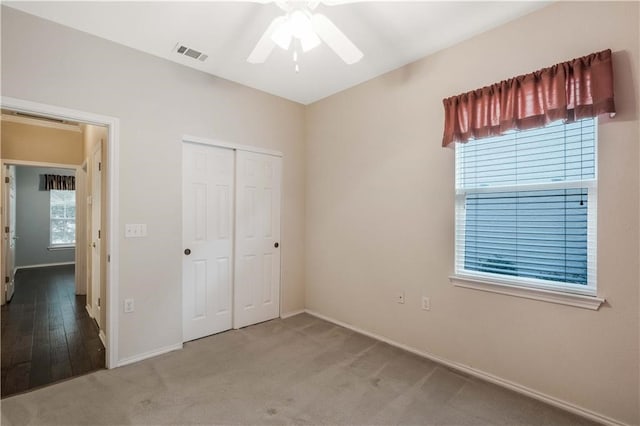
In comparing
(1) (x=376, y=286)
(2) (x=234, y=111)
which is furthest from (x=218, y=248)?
(1) (x=376, y=286)

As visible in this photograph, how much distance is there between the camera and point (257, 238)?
3.48m

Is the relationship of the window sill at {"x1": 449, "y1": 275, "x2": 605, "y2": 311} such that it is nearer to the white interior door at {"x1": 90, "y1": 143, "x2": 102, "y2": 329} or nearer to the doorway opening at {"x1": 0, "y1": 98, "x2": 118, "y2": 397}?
the doorway opening at {"x1": 0, "y1": 98, "x2": 118, "y2": 397}

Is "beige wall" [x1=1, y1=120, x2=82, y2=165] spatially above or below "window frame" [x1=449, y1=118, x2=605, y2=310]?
above

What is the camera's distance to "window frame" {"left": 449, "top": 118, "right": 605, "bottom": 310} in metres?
1.87

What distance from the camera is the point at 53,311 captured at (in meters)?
3.85

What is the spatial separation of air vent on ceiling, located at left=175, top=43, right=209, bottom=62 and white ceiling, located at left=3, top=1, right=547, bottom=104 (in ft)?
0.15

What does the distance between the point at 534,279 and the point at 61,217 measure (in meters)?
9.94

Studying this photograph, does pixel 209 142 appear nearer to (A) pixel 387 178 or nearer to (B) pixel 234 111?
(B) pixel 234 111

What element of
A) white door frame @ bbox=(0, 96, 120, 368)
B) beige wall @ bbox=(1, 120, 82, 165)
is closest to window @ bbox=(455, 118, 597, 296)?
white door frame @ bbox=(0, 96, 120, 368)

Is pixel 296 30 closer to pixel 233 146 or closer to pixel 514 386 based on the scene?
pixel 233 146

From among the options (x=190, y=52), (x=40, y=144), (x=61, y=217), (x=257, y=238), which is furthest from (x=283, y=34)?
(x=61, y=217)

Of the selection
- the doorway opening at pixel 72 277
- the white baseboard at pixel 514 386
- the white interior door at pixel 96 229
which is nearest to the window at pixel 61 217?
the doorway opening at pixel 72 277

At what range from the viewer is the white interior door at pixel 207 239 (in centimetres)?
296

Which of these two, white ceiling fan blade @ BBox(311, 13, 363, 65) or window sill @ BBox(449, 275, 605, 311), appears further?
window sill @ BBox(449, 275, 605, 311)
